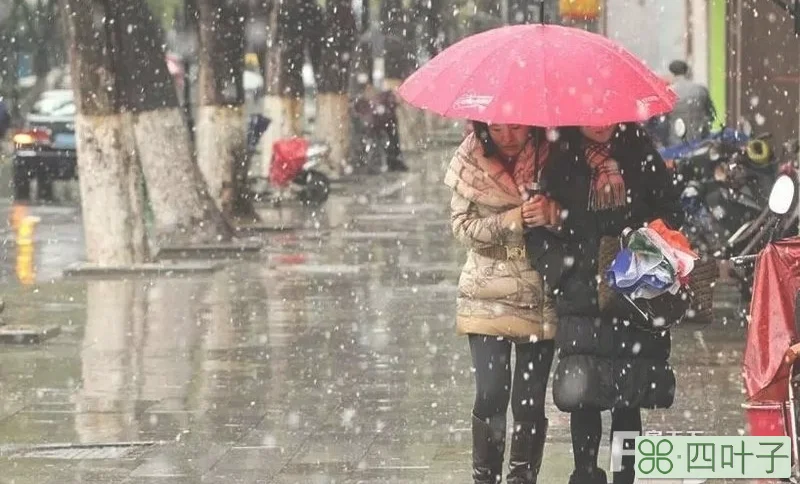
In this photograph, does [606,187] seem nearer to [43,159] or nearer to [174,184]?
[174,184]

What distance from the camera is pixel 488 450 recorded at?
7.66 m

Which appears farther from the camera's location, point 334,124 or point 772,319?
point 334,124

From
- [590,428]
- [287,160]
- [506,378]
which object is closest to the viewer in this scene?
[590,428]

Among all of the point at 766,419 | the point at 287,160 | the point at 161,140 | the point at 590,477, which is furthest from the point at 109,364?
the point at 287,160

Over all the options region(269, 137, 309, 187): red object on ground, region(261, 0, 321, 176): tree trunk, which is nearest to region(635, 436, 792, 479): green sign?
region(269, 137, 309, 187): red object on ground

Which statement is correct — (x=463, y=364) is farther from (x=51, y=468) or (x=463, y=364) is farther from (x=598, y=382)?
(x=598, y=382)

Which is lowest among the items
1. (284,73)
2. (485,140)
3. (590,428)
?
(590,428)

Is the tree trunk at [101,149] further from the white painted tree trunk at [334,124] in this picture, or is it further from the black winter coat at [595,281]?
the white painted tree trunk at [334,124]

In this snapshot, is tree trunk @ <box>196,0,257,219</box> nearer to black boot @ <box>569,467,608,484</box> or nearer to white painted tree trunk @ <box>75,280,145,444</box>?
white painted tree trunk @ <box>75,280,145,444</box>

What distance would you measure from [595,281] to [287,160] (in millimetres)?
20540

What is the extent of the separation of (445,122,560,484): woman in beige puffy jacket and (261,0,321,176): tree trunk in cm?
2125

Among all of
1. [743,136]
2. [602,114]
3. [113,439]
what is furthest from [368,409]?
[743,136]

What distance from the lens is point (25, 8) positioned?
51125 millimetres

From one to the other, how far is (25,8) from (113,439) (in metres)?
42.9
